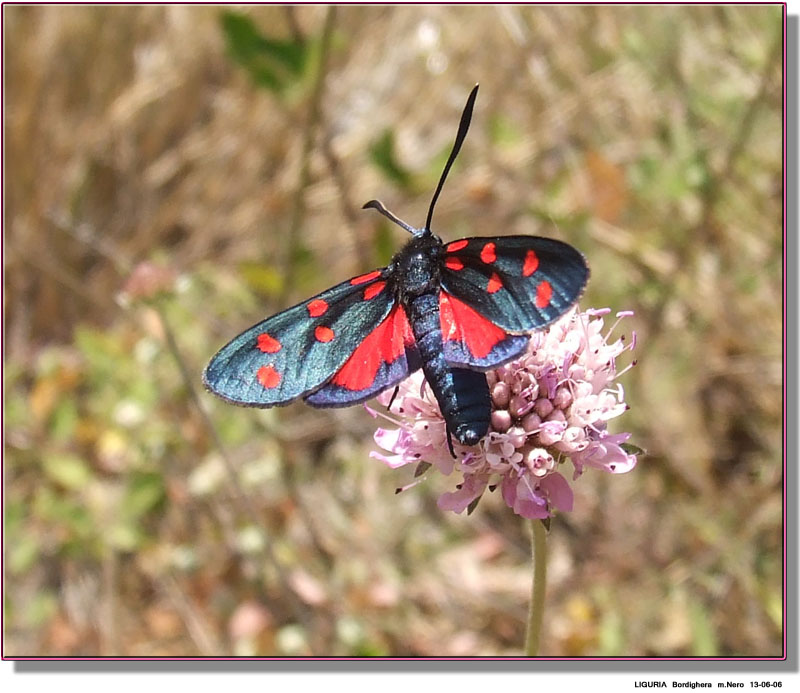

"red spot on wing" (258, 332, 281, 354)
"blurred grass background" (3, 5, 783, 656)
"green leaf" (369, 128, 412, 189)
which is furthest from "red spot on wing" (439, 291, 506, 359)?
"green leaf" (369, 128, 412, 189)

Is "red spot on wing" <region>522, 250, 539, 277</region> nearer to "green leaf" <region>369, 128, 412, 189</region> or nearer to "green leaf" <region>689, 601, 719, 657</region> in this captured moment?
"green leaf" <region>369, 128, 412, 189</region>

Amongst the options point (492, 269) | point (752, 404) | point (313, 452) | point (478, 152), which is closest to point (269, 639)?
point (313, 452)

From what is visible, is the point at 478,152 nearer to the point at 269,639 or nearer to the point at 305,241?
the point at 305,241

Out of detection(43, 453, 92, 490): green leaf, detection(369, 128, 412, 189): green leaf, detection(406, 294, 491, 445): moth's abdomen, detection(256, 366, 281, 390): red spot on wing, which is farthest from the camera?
detection(43, 453, 92, 490): green leaf

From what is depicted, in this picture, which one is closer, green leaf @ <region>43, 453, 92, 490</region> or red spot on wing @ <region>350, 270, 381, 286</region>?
red spot on wing @ <region>350, 270, 381, 286</region>

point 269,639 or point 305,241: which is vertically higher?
point 305,241

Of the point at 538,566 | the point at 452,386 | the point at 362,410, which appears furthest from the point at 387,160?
the point at 538,566

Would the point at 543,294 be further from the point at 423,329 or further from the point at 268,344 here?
the point at 268,344
